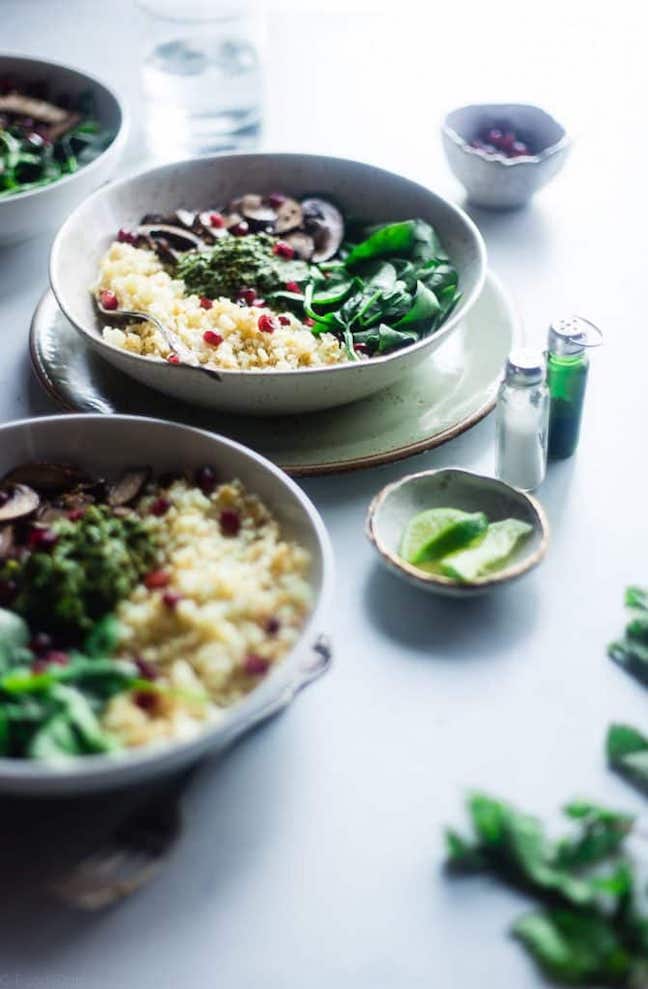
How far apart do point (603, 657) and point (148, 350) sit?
2.37 ft

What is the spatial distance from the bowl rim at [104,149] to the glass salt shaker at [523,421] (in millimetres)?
862

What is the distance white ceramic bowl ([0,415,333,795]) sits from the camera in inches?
37.9

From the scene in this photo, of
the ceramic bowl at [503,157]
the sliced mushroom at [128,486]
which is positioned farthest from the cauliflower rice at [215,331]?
the ceramic bowl at [503,157]

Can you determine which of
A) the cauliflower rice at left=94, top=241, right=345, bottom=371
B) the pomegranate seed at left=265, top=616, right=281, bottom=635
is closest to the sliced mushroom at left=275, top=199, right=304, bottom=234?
the cauliflower rice at left=94, top=241, right=345, bottom=371

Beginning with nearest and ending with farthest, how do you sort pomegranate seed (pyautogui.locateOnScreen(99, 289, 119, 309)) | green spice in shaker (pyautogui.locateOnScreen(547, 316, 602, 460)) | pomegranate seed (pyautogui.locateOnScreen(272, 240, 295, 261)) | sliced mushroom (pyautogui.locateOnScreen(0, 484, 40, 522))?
sliced mushroom (pyautogui.locateOnScreen(0, 484, 40, 522))
green spice in shaker (pyautogui.locateOnScreen(547, 316, 602, 460))
pomegranate seed (pyautogui.locateOnScreen(99, 289, 119, 309))
pomegranate seed (pyautogui.locateOnScreen(272, 240, 295, 261))

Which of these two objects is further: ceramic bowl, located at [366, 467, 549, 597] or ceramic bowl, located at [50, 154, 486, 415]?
ceramic bowl, located at [50, 154, 486, 415]

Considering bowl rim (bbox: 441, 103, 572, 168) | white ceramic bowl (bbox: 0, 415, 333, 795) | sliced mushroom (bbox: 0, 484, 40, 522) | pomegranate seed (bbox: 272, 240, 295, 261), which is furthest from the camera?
bowl rim (bbox: 441, 103, 572, 168)

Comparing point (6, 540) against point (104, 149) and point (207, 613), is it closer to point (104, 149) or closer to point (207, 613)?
point (207, 613)

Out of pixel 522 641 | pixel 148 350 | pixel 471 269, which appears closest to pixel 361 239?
pixel 471 269

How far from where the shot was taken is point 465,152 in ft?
6.63

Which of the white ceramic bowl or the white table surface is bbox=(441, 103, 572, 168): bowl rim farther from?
the white ceramic bowl

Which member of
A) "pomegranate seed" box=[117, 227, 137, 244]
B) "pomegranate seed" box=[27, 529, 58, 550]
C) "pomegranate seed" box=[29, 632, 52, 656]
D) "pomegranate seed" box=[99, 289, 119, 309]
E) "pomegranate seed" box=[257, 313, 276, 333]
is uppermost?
"pomegranate seed" box=[117, 227, 137, 244]

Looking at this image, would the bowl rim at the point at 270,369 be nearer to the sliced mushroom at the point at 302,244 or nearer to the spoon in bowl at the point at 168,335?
the spoon in bowl at the point at 168,335

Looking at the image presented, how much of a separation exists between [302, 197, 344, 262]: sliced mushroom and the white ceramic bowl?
1.83ft
